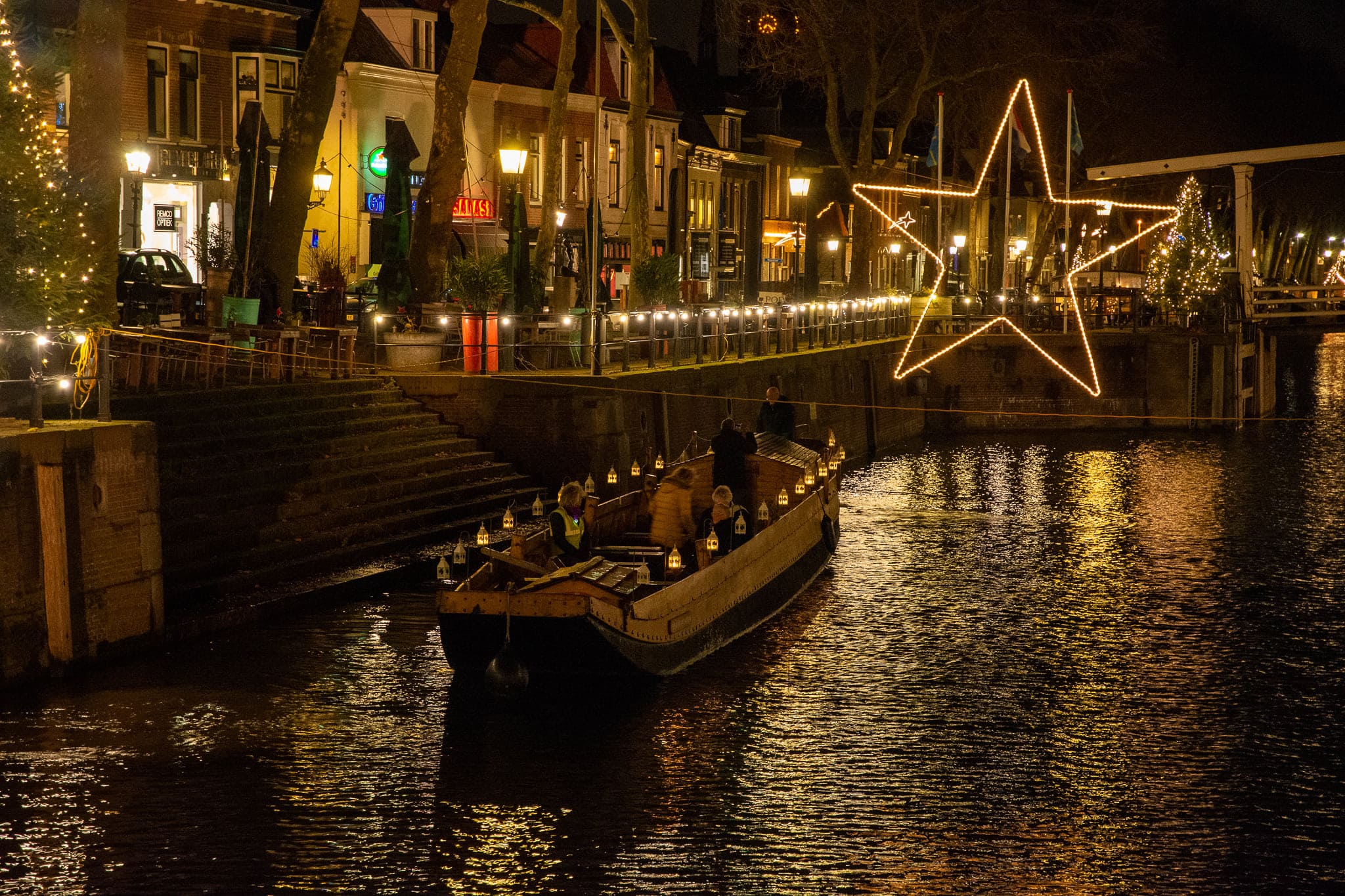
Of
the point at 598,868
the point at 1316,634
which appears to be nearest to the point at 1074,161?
the point at 1316,634

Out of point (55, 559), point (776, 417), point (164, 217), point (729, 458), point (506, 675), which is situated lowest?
point (506, 675)

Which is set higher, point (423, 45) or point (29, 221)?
point (423, 45)

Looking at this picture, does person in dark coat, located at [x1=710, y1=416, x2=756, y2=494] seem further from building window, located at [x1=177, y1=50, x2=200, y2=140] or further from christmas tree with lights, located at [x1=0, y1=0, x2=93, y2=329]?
building window, located at [x1=177, y1=50, x2=200, y2=140]

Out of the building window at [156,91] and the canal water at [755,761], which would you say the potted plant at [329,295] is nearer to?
the building window at [156,91]

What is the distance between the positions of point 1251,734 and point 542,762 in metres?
5.96

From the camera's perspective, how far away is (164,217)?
124ft

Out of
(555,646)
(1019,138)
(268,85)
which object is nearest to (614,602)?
(555,646)

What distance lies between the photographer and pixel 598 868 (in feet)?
35.1

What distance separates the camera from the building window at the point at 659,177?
58750 mm

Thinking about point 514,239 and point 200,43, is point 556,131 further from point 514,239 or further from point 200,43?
point 200,43

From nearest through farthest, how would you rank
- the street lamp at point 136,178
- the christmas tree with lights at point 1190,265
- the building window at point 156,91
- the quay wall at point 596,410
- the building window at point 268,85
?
the quay wall at point 596,410
the street lamp at point 136,178
the building window at point 156,91
the building window at point 268,85
the christmas tree with lights at point 1190,265

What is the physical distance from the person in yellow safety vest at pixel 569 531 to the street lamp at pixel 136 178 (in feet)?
73.4

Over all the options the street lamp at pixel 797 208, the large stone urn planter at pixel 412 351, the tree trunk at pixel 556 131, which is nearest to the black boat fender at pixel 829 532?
the large stone urn planter at pixel 412 351

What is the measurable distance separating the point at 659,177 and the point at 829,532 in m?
38.5
